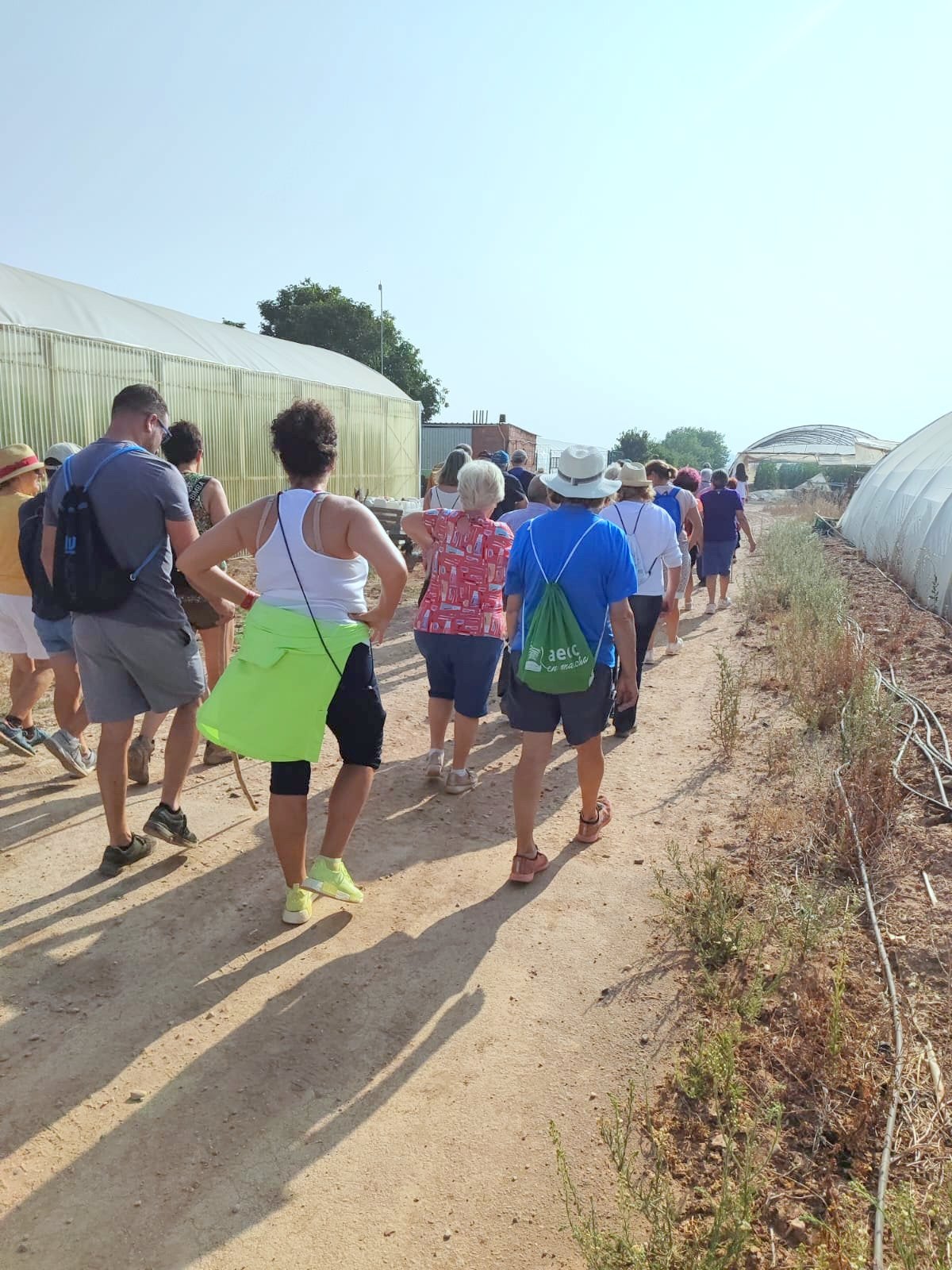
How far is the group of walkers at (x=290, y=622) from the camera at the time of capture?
326 centimetres

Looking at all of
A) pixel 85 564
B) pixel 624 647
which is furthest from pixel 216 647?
pixel 624 647

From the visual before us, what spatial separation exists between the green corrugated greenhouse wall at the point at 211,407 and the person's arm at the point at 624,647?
9203 mm

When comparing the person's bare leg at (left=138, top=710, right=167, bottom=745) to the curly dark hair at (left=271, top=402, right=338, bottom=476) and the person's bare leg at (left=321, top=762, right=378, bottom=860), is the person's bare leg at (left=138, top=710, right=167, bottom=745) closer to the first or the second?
the person's bare leg at (left=321, top=762, right=378, bottom=860)

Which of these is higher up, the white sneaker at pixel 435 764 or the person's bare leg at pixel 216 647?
the person's bare leg at pixel 216 647

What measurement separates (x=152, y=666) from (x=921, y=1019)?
10.2 feet

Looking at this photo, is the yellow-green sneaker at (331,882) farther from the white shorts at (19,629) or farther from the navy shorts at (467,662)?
the white shorts at (19,629)

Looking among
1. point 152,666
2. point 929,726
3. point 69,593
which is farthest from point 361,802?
point 929,726

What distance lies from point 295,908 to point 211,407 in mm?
12876

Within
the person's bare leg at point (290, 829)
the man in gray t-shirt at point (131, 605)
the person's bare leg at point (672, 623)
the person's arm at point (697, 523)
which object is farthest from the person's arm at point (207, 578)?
the person's arm at point (697, 523)

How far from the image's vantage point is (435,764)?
516 cm

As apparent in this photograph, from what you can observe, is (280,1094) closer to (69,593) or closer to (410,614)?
(69,593)

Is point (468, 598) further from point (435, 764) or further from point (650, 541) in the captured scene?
point (650, 541)

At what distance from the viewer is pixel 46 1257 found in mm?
2102

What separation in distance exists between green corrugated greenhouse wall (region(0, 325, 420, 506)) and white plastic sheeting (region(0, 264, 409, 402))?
0.79 feet
